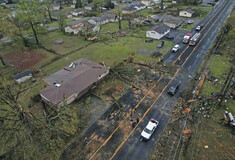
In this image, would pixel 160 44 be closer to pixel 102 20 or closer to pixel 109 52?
pixel 109 52

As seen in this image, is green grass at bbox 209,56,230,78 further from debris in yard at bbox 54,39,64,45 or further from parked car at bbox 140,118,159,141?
debris in yard at bbox 54,39,64,45

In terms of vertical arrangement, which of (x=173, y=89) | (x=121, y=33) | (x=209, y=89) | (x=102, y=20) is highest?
(x=102, y=20)

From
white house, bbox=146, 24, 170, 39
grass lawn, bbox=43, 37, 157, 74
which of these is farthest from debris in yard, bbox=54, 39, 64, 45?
white house, bbox=146, 24, 170, 39

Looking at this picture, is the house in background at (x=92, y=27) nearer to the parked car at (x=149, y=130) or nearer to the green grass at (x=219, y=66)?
the green grass at (x=219, y=66)

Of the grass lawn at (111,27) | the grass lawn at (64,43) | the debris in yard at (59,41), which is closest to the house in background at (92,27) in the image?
the grass lawn at (111,27)

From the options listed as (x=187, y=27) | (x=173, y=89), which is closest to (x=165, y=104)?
(x=173, y=89)

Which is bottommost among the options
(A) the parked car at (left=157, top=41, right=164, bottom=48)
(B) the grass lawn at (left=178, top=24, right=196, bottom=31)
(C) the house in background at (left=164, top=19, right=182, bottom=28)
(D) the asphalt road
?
(D) the asphalt road

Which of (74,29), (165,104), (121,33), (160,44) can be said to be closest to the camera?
(165,104)
